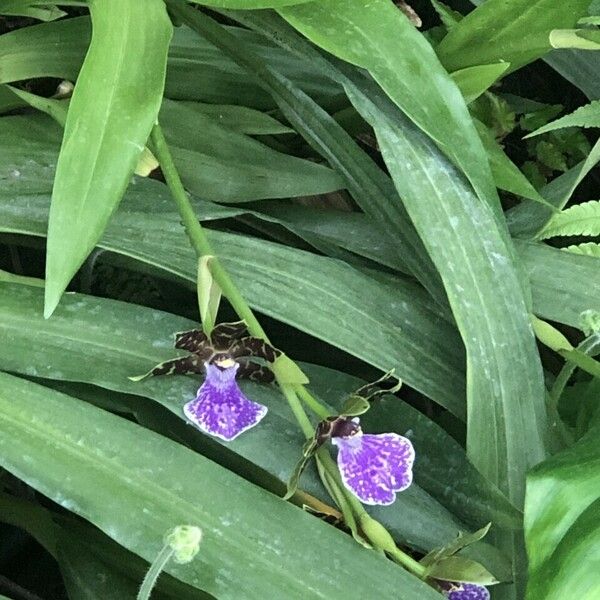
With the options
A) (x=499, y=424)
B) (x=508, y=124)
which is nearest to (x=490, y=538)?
(x=499, y=424)

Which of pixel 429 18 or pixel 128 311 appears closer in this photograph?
pixel 128 311

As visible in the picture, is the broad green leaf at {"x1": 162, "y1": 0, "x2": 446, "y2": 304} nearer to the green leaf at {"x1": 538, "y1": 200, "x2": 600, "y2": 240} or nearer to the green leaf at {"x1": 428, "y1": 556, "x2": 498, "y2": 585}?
the green leaf at {"x1": 538, "y1": 200, "x2": 600, "y2": 240}

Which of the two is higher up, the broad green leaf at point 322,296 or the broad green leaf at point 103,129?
the broad green leaf at point 103,129

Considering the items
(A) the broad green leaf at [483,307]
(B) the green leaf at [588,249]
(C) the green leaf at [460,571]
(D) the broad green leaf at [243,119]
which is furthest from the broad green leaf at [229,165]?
(C) the green leaf at [460,571]

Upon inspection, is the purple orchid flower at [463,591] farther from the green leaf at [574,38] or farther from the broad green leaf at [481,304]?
the green leaf at [574,38]

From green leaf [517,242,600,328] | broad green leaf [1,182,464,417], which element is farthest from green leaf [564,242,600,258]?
broad green leaf [1,182,464,417]

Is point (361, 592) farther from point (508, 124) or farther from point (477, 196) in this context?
point (508, 124)

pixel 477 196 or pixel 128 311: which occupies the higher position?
pixel 477 196

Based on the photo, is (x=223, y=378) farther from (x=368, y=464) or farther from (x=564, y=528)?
(x=564, y=528)
